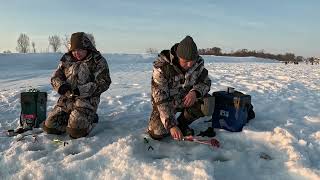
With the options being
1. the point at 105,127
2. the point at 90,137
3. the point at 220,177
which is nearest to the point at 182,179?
the point at 220,177

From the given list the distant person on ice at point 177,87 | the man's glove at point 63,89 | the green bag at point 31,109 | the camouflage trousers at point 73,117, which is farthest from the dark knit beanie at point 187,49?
the green bag at point 31,109

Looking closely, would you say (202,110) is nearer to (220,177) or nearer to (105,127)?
(220,177)

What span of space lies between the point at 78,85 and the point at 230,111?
6.50 ft

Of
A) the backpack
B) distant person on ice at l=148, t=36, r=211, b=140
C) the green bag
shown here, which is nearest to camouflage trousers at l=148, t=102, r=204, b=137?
distant person on ice at l=148, t=36, r=211, b=140

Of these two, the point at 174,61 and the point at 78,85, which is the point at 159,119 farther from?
the point at 78,85

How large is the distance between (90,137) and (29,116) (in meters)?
1.09

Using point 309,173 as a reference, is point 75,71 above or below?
above

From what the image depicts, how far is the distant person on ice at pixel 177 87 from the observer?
4.71 m

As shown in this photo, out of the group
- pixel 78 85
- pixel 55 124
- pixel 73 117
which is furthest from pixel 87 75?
pixel 55 124

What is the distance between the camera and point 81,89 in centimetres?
529

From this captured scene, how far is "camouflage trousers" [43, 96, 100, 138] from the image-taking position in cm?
511

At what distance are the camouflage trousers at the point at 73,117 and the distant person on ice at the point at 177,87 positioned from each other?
0.82m

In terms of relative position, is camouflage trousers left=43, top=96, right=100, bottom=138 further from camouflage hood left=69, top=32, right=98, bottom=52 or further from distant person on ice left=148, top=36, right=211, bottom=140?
distant person on ice left=148, top=36, right=211, bottom=140

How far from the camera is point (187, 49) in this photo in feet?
15.3
